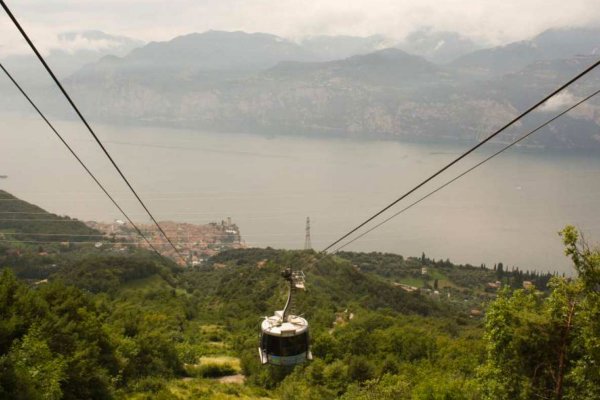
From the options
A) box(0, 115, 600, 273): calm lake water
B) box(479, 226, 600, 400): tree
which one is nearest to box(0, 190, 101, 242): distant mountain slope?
box(0, 115, 600, 273): calm lake water

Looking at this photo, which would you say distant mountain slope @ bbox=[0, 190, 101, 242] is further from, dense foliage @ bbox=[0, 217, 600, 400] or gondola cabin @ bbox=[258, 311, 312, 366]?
gondola cabin @ bbox=[258, 311, 312, 366]

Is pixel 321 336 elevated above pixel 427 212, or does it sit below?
→ below

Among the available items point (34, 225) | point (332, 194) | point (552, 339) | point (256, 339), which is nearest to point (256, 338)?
point (256, 339)

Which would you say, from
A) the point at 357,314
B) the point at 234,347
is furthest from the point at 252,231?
the point at 234,347

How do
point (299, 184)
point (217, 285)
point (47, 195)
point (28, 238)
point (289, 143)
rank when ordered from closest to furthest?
point (217, 285)
point (28, 238)
point (47, 195)
point (299, 184)
point (289, 143)

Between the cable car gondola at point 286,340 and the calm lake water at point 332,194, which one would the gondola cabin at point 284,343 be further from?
the calm lake water at point 332,194

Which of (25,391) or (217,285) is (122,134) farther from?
(25,391)
